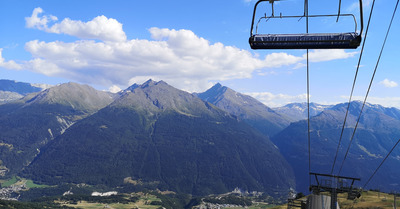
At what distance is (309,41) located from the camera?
13062 millimetres

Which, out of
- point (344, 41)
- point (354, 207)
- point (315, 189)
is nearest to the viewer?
point (344, 41)

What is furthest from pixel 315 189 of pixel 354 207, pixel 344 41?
pixel 354 207

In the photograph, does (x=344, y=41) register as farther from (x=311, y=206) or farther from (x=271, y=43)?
(x=311, y=206)

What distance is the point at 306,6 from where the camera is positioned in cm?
1304

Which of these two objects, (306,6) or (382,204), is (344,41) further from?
(382,204)

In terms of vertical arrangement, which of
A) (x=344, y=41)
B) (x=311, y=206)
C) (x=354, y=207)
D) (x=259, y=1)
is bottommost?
(x=354, y=207)

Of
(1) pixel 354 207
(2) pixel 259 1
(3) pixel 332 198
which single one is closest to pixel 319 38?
(2) pixel 259 1

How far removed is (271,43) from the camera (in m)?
13.8

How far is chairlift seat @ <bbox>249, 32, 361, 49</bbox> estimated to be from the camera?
1274cm

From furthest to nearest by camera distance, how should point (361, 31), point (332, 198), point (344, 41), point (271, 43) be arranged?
point (332, 198) < point (271, 43) < point (344, 41) < point (361, 31)

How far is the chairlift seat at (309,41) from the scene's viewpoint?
12742 mm

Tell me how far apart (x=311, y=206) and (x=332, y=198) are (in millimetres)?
2585

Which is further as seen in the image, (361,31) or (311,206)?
(311,206)

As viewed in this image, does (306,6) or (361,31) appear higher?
(306,6)
